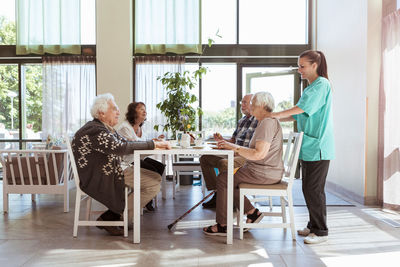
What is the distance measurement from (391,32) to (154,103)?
349 centimetres

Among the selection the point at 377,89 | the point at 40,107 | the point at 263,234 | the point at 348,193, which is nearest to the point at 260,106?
the point at 263,234

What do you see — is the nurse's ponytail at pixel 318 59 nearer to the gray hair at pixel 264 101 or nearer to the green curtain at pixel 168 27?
the gray hair at pixel 264 101

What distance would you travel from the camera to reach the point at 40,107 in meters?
6.04

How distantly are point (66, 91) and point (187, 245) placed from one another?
164 inches

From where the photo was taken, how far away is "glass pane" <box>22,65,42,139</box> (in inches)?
Result: 238

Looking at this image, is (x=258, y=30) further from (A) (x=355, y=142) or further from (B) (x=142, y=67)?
(A) (x=355, y=142)

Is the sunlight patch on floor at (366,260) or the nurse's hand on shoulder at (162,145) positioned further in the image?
the nurse's hand on shoulder at (162,145)

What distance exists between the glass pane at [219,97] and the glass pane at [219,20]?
0.48 metres

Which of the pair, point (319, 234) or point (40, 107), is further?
point (40, 107)

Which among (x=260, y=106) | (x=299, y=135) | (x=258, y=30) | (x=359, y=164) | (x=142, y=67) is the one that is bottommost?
(x=359, y=164)

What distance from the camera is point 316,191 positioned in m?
2.61

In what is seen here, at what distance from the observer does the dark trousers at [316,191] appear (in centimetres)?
261

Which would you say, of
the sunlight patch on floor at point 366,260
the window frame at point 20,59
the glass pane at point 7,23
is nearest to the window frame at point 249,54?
the window frame at point 20,59

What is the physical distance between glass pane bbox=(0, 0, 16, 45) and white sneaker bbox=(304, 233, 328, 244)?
5.71 m
